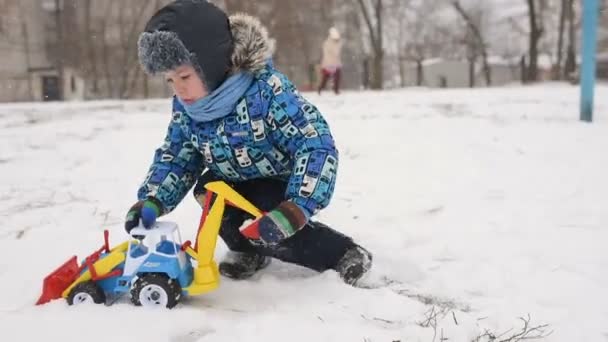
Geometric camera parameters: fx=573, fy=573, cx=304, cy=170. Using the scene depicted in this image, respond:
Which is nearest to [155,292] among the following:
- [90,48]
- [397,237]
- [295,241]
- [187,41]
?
[295,241]

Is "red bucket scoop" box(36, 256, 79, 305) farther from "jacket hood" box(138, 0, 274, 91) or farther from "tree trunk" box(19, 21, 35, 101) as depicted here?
"tree trunk" box(19, 21, 35, 101)

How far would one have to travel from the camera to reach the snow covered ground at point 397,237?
166cm

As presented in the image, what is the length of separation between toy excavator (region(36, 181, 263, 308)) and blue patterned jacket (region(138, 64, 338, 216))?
0.70 feet

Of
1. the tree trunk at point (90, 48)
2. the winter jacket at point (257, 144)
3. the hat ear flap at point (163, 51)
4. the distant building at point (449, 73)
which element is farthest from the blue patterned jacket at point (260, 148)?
the distant building at point (449, 73)

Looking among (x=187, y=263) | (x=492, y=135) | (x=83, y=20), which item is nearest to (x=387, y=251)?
(x=187, y=263)

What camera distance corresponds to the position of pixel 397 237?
8.62ft

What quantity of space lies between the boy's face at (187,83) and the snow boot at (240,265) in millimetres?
625

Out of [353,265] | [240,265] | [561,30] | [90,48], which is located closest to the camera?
[353,265]

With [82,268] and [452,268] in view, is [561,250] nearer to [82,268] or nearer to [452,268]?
[452,268]

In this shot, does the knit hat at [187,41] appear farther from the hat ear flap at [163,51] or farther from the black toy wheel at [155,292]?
the black toy wheel at [155,292]

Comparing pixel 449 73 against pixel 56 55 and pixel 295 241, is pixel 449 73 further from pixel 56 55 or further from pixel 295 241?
pixel 295 241

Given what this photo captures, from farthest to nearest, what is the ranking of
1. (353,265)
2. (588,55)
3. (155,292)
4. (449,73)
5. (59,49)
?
(449,73)
(59,49)
(588,55)
(353,265)
(155,292)

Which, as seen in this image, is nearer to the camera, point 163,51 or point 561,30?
point 163,51

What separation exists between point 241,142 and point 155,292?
593 mm
